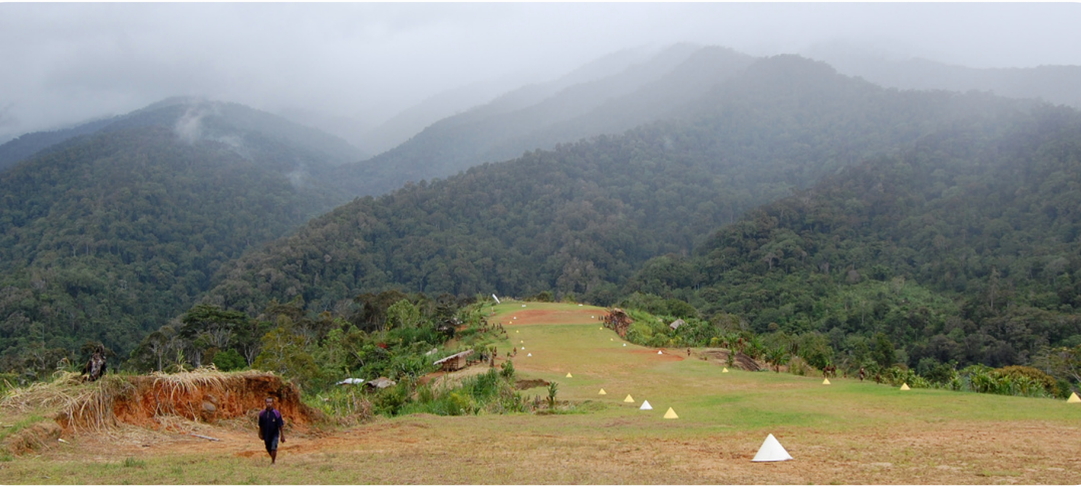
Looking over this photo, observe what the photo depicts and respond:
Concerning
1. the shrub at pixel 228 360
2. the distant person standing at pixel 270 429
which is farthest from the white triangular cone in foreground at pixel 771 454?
the shrub at pixel 228 360

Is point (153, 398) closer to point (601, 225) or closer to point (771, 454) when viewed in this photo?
point (771, 454)

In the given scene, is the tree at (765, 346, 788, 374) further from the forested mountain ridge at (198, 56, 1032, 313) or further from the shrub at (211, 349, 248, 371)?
the forested mountain ridge at (198, 56, 1032, 313)

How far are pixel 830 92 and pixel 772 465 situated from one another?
175 m

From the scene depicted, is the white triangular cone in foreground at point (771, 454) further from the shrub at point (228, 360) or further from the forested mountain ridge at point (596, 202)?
the forested mountain ridge at point (596, 202)

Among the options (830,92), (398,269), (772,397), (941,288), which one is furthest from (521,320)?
(830,92)

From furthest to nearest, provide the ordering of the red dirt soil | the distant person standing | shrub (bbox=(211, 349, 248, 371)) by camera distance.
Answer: shrub (bbox=(211, 349, 248, 371)) → the red dirt soil → the distant person standing

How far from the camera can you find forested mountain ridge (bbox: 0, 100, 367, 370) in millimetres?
64562

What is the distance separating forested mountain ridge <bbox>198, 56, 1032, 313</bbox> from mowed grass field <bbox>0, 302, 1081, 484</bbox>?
64.1 metres

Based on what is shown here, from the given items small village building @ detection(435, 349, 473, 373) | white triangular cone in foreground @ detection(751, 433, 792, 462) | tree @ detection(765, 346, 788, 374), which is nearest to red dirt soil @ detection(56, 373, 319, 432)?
white triangular cone in foreground @ detection(751, 433, 792, 462)

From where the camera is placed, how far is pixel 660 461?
353 inches

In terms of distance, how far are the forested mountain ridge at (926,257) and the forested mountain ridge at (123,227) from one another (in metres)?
56.1

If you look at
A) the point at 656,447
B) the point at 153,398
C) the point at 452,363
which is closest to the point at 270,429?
the point at 153,398

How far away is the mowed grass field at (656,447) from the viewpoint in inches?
311

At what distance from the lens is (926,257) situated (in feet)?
245
